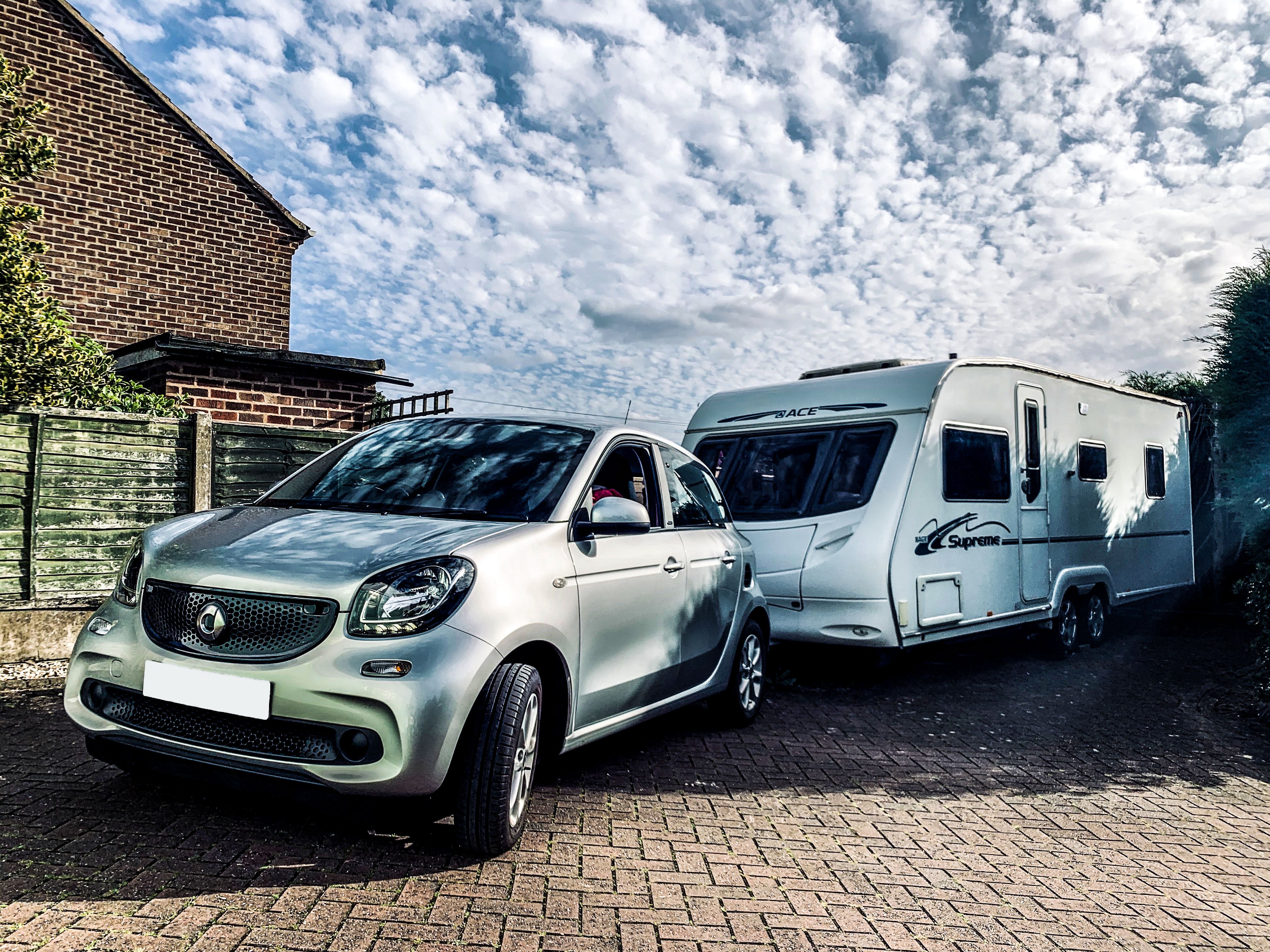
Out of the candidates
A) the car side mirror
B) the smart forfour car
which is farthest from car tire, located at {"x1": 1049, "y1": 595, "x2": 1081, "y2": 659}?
A: the car side mirror

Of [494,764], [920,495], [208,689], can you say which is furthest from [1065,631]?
[208,689]

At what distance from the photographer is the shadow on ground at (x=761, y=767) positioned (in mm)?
3479

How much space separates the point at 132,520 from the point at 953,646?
855 cm

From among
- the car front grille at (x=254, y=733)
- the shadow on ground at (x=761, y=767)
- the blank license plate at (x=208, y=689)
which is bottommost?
the shadow on ground at (x=761, y=767)

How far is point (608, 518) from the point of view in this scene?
424cm

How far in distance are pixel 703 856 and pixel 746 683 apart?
2.30 metres

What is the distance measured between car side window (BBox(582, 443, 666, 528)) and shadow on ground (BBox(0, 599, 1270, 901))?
148 cm

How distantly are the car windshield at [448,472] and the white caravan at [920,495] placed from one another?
3361 millimetres

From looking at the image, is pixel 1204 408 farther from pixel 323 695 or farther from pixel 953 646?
pixel 323 695

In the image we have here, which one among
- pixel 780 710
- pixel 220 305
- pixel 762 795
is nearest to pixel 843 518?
pixel 780 710

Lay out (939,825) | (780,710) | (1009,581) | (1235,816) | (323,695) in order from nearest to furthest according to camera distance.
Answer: (323,695) → (939,825) → (1235,816) → (780,710) → (1009,581)

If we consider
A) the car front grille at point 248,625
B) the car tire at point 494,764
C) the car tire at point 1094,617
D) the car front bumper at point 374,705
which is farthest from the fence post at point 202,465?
the car tire at point 1094,617

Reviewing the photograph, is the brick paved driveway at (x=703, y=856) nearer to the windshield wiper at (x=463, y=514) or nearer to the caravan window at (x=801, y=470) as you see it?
the windshield wiper at (x=463, y=514)

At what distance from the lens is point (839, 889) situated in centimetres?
365
